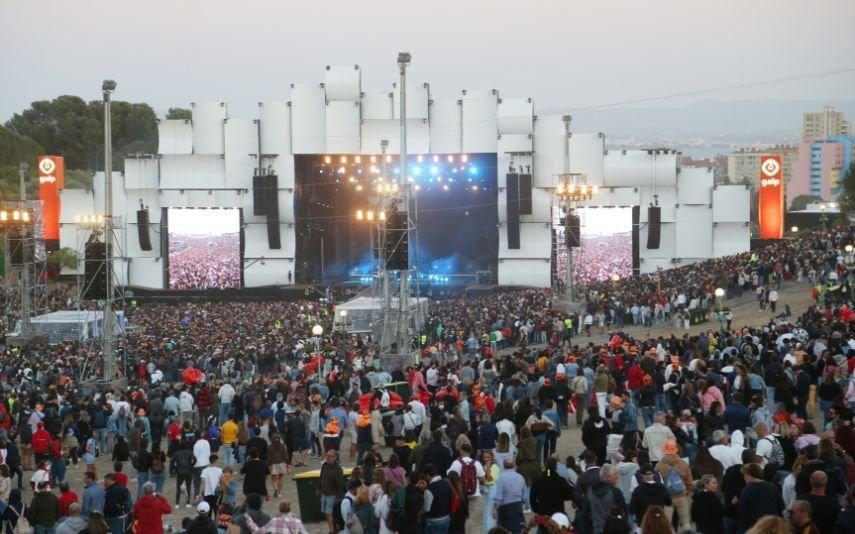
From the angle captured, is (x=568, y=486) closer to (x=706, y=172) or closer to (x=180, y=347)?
(x=180, y=347)

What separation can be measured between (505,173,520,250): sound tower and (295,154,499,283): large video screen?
123 centimetres

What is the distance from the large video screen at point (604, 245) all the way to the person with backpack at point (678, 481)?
4600cm

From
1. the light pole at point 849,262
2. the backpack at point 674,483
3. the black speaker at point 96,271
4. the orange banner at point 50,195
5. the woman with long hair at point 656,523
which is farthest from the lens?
the orange banner at point 50,195

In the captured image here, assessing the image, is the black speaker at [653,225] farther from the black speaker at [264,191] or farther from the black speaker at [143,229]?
the black speaker at [143,229]

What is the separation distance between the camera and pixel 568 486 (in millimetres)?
13289

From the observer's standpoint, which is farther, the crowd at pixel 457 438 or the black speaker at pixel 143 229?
the black speaker at pixel 143 229

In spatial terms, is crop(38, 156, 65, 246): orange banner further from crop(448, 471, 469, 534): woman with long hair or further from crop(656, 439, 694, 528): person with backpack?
crop(656, 439, 694, 528): person with backpack

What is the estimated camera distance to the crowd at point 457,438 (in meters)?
12.9

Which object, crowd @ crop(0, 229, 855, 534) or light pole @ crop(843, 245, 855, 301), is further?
light pole @ crop(843, 245, 855, 301)

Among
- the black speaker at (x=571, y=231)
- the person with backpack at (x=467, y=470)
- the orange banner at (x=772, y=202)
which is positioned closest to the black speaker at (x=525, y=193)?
the black speaker at (x=571, y=231)

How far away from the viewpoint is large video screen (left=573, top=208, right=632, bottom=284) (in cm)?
5994

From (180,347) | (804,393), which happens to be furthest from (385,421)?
(180,347)

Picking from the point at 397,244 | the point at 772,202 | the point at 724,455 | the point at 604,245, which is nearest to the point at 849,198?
the point at 772,202

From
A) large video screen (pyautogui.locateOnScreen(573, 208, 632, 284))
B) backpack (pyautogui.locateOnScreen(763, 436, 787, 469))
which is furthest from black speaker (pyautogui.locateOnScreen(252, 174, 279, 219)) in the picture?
backpack (pyautogui.locateOnScreen(763, 436, 787, 469))
